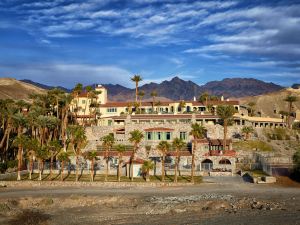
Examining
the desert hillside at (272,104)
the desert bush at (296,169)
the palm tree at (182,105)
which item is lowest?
the desert bush at (296,169)

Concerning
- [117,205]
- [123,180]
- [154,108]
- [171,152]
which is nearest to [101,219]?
[117,205]

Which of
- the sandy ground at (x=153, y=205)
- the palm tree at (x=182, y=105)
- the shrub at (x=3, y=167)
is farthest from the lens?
the palm tree at (x=182, y=105)

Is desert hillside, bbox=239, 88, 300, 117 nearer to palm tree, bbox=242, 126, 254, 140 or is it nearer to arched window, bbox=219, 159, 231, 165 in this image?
palm tree, bbox=242, 126, 254, 140

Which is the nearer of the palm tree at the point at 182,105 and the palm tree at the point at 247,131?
the palm tree at the point at 247,131

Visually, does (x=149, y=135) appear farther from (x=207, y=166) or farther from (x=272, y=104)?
(x=272, y=104)

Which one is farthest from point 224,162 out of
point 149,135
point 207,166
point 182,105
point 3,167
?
point 182,105

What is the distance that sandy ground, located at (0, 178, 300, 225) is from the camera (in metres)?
39.8

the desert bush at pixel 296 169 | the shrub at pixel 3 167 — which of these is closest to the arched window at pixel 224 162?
A: the desert bush at pixel 296 169

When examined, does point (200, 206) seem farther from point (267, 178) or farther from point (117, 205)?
point (267, 178)

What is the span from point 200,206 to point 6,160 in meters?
44.2

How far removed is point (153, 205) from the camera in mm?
45406

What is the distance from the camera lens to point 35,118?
268 ft

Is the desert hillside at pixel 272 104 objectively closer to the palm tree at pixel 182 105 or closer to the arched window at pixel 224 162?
the palm tree at pixel 182 105

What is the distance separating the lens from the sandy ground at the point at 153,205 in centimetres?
3975
